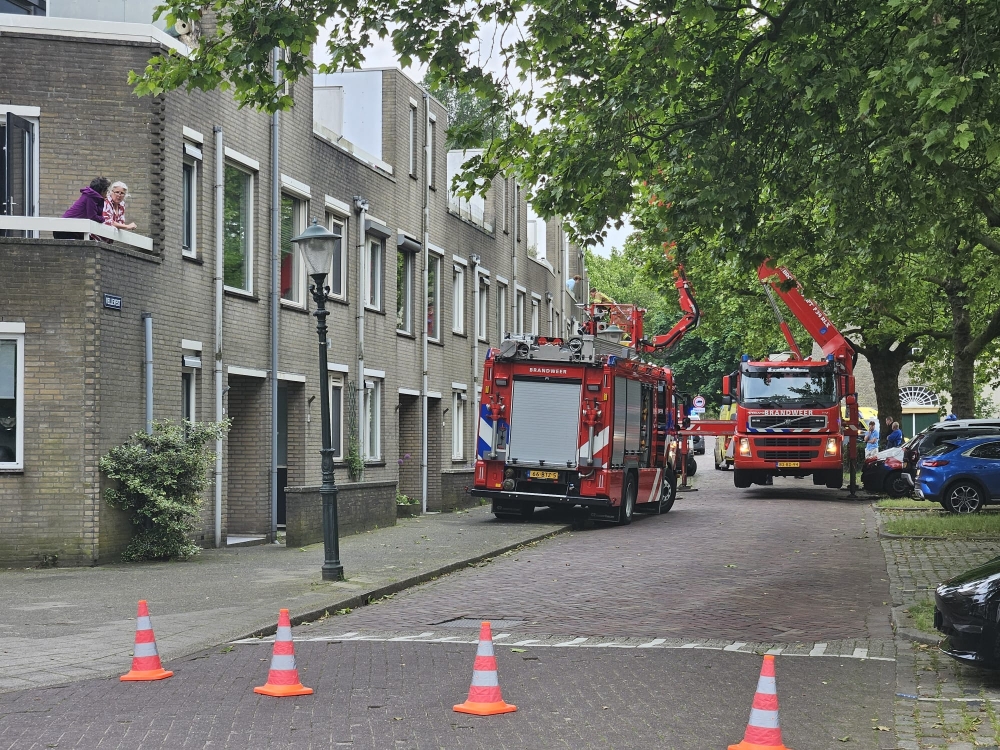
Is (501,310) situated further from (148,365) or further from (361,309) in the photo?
(148,365)

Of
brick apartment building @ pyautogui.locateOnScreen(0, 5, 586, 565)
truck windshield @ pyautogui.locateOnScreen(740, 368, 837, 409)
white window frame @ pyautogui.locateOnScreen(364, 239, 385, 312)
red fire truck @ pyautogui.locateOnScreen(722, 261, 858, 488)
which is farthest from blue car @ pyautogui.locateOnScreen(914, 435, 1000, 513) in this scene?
white window frame @ pyautogui.locateOnScreen(364, 239, 385, 312)

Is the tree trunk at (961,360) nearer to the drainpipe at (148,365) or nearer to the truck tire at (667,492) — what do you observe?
the truck tire at (667,492)

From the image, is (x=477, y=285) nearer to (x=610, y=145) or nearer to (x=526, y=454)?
(x=526, y=454)

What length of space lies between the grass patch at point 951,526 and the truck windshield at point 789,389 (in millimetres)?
8986

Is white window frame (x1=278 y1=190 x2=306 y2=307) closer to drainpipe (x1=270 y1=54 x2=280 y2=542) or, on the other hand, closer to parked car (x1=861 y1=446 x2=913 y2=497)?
drainpipe (x1=270 y1=54 x2=280 y2=542)

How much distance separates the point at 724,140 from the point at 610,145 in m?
1.21

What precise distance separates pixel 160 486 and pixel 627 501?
10.0m

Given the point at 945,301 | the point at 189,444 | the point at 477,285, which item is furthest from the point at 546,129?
the point at 945,301

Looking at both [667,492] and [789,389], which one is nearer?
[667,492]

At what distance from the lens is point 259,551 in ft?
60.3

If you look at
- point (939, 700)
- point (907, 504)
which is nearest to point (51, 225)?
point (939, 700)

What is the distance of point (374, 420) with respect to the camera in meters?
26.4

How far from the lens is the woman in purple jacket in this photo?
1609cm

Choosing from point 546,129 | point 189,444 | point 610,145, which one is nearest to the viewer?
point 610,145
